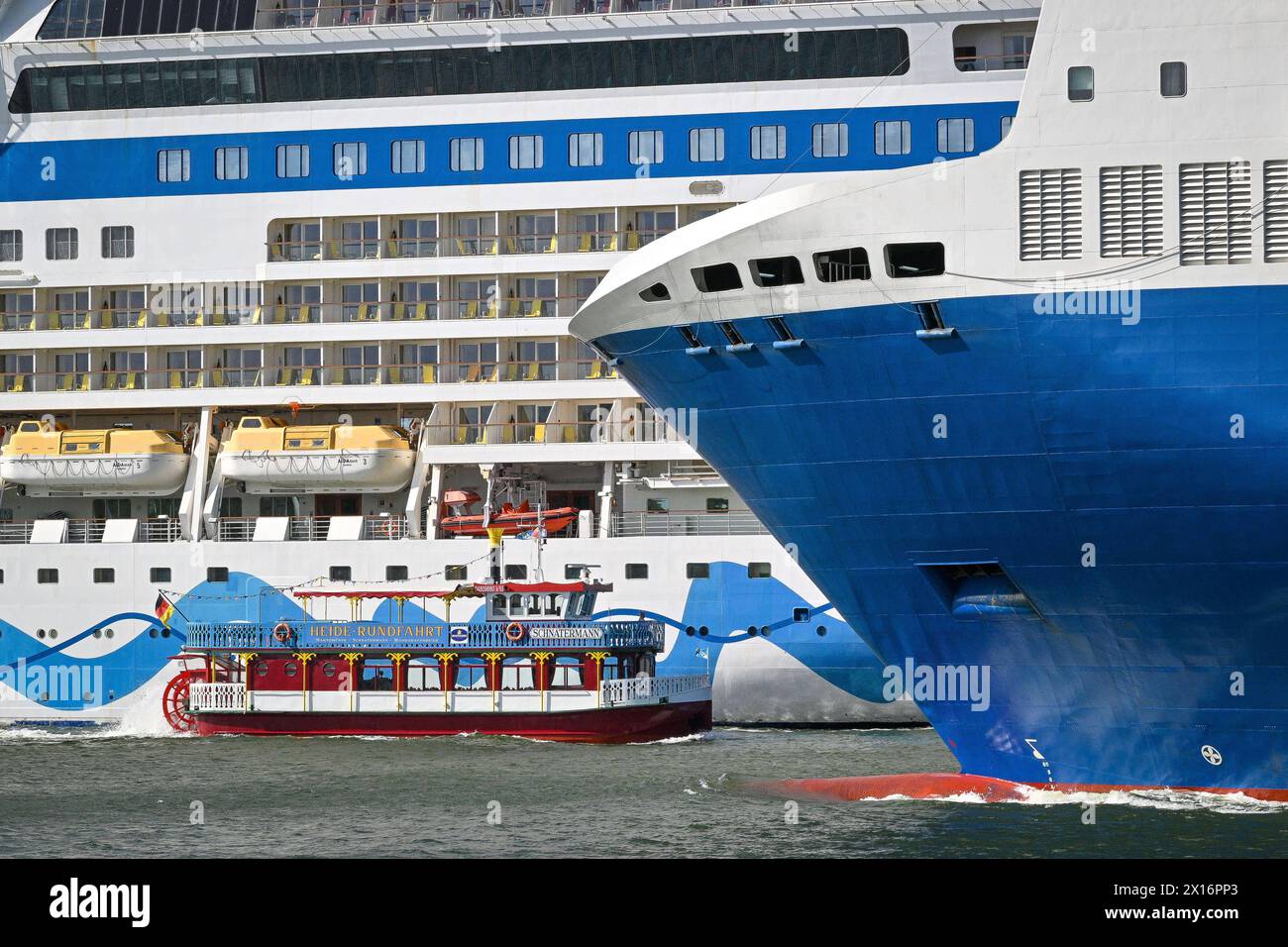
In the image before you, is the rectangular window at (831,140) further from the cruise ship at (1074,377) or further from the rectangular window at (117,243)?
the cruise ship at (1074,377)

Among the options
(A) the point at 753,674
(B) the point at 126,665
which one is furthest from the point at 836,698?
(B) the point at 126,665

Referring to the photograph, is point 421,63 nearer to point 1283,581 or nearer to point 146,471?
point 146,471

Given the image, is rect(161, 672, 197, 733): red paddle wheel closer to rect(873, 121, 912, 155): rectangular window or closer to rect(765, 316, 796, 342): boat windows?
rect(873, 121, 912, 155): rectangular window

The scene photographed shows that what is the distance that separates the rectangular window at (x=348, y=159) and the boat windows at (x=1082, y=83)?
2353 cm

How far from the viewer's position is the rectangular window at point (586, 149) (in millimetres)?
38469

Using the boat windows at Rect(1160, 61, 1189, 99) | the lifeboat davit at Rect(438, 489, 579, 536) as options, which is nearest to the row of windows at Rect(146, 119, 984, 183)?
the lifeboat davit at Rect(438, 489, 579, 536)

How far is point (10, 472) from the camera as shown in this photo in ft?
130

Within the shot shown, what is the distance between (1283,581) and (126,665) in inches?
1050

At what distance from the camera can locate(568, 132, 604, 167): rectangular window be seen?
3847 cm

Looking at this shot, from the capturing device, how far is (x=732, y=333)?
67.2ft

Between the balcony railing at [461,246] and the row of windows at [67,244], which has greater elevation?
the row of windows at [67,244]

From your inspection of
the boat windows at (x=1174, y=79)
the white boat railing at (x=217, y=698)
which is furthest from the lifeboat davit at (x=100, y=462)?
the boat windows at (x=1174, y=79)

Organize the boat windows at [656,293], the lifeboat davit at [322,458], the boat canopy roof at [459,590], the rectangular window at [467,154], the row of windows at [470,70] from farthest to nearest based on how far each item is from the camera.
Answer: the rectangular window at [467,154]
the lifeboat davit at [322,458]
the row of windows at [470,70]
the boat canopy roof at [459,590]
the boat windows at [656,293]

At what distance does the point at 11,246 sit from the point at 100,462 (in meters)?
6.32
